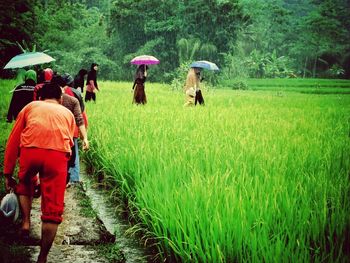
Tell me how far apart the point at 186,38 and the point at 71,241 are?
95.1 ft

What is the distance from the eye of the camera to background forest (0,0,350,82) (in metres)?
29.3

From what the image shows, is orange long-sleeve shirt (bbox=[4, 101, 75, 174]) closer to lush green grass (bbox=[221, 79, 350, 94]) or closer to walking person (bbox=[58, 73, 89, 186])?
walking person (bbox=[58, 73, 89, 186])

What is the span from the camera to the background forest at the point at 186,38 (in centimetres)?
2930

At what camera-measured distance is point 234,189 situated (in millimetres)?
3020

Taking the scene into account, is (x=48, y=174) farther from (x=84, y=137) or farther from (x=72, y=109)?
(x=72, y=109)

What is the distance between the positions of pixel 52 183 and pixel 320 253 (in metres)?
1.64

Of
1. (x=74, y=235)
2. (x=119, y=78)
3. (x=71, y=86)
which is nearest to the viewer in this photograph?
(x=74, y=235)

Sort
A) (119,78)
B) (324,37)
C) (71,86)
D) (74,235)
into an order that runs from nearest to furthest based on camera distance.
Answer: (74,235)
(71,86)
(324,37)
(119,78)

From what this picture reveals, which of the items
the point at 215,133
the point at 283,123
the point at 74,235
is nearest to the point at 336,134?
the point at 283,123

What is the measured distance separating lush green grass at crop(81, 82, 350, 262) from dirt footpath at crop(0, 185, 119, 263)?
1.25ft

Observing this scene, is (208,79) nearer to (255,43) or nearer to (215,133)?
(255,43)

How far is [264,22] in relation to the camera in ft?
126

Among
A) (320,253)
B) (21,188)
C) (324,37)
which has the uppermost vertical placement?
(324,37)

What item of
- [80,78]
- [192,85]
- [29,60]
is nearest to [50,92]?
[29,60]
